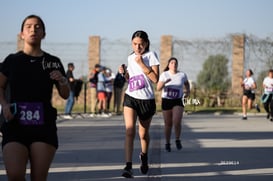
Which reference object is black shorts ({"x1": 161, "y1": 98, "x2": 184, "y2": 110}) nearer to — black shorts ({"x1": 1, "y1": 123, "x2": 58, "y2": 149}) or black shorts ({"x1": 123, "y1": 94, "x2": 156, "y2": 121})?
black shorts ({"x1": 123, "y1": 94, "x2": 156, "y2": 121})

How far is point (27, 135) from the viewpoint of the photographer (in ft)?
19.0

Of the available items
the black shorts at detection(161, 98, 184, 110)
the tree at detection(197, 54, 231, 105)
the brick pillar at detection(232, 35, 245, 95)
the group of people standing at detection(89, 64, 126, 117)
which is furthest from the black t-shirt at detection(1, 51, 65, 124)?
the brick pillar at detection(232, 35, 245, 95)

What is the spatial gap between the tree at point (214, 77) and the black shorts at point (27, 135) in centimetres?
2461

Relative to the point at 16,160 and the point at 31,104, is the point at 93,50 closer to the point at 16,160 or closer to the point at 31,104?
the point at 31,104

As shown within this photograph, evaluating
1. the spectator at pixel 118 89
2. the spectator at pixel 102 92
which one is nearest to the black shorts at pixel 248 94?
the spectator at pixel 118 89

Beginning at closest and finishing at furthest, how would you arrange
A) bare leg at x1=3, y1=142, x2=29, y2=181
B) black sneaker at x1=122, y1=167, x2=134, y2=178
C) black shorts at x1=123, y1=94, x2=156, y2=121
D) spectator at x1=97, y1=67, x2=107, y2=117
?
bare leg at x1=3, y1=142, x2=29, y2=181 → black sneaker at x1=122, y1=167, x2=134, y2=178 → black shorts at x1=123, y1=94, x2=156, y2=121 → spectator at x1=97, y1=67, x2=107, y2=117

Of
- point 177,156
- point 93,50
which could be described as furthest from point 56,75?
point 93,50

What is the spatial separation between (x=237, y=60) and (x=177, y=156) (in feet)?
69.6

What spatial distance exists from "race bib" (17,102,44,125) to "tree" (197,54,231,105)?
969 inches

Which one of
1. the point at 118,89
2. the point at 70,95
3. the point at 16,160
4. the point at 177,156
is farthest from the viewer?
the point at 118,89

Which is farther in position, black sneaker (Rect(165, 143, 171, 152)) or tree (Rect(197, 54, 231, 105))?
tree (Rect(197, 54, 231, 105))

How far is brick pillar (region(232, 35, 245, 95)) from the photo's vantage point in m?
31.7

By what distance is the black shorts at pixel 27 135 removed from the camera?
5.77 m

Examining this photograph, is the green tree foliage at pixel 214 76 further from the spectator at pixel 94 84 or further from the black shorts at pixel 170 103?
the black shorts at pixel 170 103
